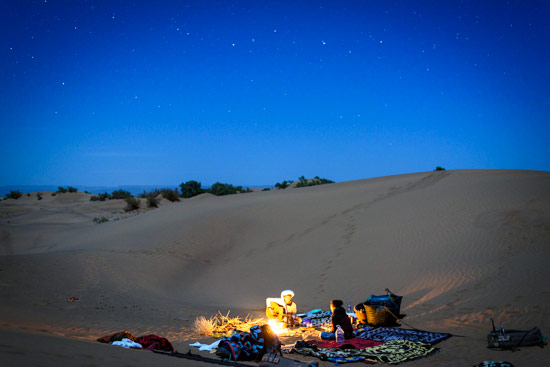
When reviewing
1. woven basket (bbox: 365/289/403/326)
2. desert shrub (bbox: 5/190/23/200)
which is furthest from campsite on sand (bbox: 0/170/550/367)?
desert shrub (bbox: 5/190/23/200)

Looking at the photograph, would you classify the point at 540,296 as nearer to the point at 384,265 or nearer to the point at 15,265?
the point at 384,265

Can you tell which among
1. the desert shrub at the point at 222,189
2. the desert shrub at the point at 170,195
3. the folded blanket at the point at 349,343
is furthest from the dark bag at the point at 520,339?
the desert shrub at the point at 222,189

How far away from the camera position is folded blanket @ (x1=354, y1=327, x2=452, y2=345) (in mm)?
7736

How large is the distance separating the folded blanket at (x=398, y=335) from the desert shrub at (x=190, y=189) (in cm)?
4202

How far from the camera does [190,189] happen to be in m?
49.8

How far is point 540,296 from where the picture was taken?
29.9 ft

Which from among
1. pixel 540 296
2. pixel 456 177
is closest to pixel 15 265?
pixel 540 296

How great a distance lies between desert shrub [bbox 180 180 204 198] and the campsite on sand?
76.6 feet

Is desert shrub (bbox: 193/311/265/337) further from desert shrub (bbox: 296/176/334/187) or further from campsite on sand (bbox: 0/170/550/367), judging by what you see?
desert shrub (bbox: 296/176/334/187)

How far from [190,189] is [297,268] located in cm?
3610

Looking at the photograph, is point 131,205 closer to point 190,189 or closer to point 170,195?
point 170,195

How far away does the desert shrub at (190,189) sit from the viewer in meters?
49.1

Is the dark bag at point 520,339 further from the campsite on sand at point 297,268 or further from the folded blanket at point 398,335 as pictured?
the folded blanket at point 398,335

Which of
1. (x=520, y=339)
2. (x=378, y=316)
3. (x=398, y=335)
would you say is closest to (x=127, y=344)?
(x=398, y=335)
